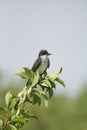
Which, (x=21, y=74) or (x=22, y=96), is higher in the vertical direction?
(x=21, y=74)

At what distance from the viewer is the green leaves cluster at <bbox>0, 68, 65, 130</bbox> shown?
5.67 metres

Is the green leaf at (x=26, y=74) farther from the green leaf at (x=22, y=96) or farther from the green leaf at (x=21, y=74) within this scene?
the green leaf at (x=22, y=96)

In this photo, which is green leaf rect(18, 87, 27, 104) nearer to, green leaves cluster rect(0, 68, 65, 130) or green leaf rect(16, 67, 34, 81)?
green leaves cluster rect(0, 68, 65, 130)

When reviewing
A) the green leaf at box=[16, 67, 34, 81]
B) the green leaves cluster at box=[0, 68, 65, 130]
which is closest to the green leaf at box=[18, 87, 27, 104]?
the green leaves cluster at box=[0, 68, 65, 130]

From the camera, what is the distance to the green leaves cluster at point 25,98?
567 centimetres

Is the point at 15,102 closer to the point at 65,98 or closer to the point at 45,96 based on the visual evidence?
the point at 45,96

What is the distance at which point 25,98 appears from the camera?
5.83m

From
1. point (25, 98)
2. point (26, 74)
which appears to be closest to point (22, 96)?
point (25, 98)

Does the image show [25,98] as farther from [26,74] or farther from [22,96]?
[26,74]

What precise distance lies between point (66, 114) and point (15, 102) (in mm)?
48247

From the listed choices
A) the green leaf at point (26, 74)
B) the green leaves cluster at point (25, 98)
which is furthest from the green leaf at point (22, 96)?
the green leaf at point (26, 74)

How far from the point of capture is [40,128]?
1949 inches

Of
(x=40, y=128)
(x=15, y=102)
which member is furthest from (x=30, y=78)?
(x=40, y=128)

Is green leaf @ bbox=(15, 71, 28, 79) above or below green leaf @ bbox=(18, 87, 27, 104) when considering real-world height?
above
